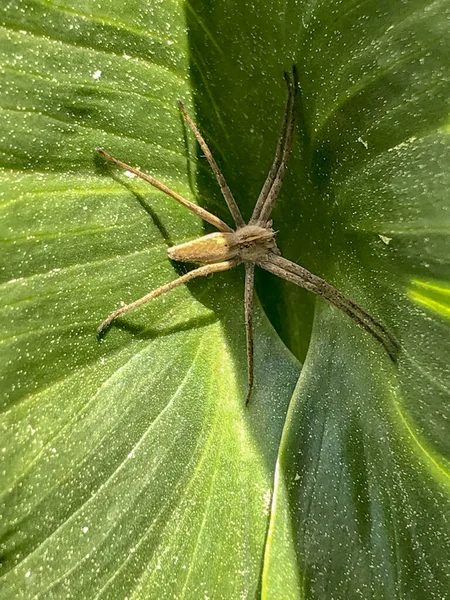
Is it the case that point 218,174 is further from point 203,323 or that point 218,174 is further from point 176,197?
point 203,323

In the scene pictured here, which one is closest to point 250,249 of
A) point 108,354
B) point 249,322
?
point 249,322

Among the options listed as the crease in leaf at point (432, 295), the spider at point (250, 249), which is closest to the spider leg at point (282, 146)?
the spider at point (250, 249)

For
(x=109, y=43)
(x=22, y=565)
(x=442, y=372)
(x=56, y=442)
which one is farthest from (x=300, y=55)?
(x=22, y=565)

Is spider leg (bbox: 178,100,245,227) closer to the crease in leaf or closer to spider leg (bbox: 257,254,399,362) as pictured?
spider leg (bbox: 257,254,399,362)

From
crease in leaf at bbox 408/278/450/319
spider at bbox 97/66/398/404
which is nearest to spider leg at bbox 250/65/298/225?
spider at bbox 97/66/398/404

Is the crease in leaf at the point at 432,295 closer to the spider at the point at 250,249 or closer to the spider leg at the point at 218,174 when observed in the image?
the spider at the point at 250,249

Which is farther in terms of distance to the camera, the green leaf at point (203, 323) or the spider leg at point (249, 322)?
the spider leg at point (249, 322)
